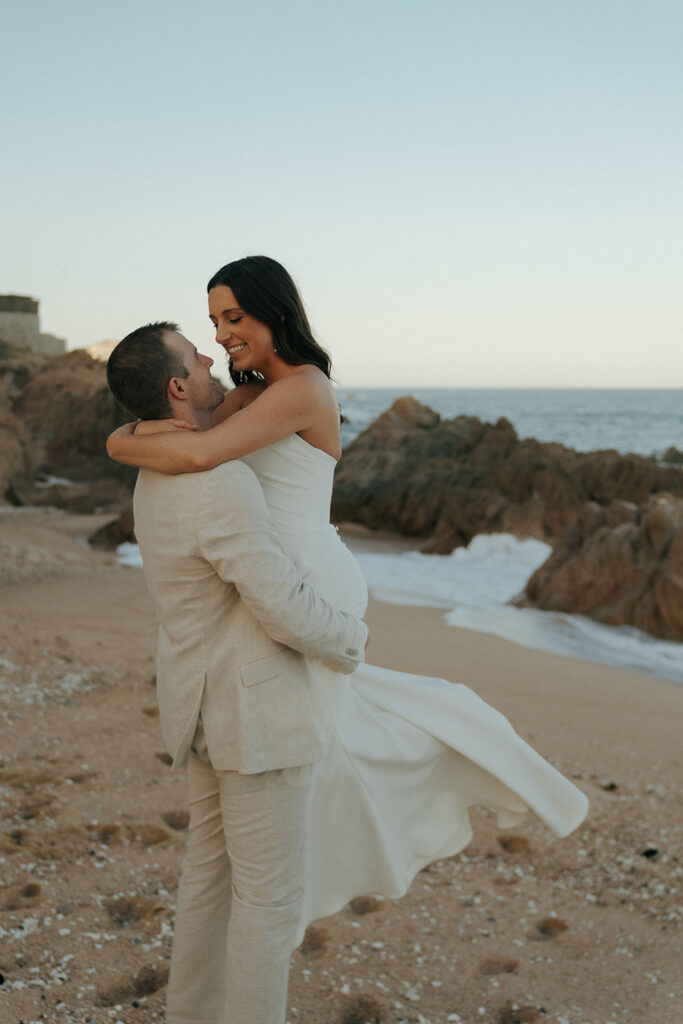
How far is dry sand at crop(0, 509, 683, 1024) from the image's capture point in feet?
9.10

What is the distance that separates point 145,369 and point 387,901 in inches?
95.6

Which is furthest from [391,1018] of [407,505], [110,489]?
[110,489]

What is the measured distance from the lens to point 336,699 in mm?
2389

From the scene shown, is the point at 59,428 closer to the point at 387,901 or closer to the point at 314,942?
the point at 387,901

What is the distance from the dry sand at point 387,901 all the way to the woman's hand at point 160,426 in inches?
51.0

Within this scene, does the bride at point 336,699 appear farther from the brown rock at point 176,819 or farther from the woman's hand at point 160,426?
the brown rock at point 176,819

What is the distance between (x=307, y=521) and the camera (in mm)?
2229

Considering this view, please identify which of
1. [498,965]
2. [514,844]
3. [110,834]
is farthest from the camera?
[514,844]

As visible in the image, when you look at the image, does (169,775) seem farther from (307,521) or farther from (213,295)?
(213,295)

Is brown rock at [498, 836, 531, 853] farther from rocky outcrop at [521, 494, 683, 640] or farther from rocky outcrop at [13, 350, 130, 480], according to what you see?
rocky outcrop at [13, 350, 130, 480]

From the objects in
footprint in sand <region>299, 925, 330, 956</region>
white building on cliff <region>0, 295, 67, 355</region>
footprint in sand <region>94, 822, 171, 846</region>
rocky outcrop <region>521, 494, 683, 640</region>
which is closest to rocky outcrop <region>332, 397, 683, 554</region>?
rocky outcrop <region>521, 494, 683, 640</region>

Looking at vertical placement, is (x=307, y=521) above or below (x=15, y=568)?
above

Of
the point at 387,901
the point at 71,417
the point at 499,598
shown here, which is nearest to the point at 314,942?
the point at 387,901

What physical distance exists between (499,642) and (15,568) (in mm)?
5147
